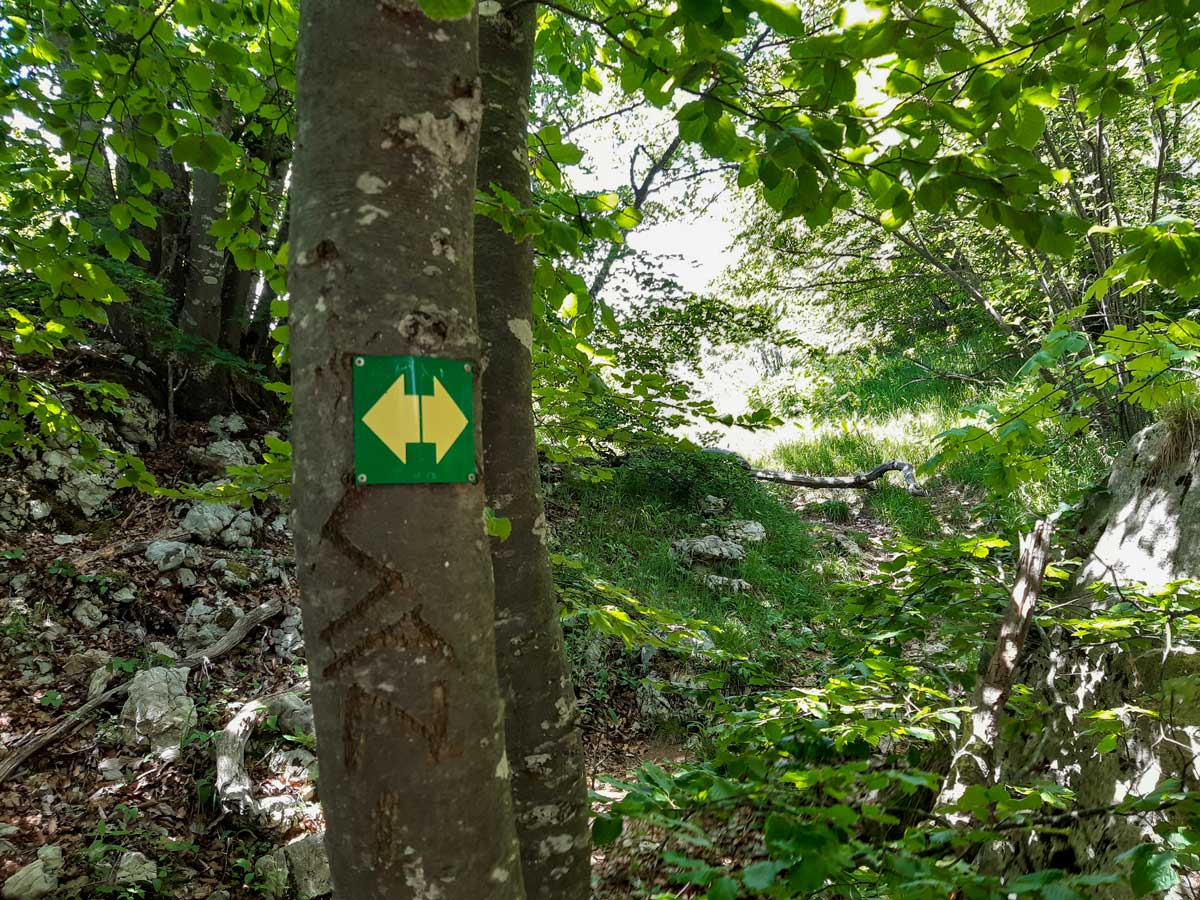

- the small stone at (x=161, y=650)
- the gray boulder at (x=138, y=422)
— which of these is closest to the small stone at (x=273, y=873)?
the small stone at (x=161, y=650)

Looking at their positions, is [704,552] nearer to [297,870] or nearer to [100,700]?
[297,870]

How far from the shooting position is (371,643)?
83cm

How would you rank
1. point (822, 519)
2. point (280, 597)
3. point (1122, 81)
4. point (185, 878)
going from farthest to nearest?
point (822, 519), point (280, 597), point (185, 878), point (1122, 81)

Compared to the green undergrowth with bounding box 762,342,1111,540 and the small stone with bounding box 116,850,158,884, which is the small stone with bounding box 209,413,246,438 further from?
the green undergrowth with bounding box 762,342,1111,540

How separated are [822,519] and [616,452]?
305 cm

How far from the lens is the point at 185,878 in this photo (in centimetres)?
259

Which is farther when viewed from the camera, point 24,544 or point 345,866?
point 24,544

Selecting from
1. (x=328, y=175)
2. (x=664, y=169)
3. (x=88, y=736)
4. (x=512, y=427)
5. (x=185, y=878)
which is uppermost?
(x=664, y=169)

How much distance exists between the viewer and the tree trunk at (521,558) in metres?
1.32

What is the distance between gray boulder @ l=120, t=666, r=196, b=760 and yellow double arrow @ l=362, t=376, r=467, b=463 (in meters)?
3.22

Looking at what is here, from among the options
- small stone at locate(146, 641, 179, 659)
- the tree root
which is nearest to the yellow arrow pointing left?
the tree root

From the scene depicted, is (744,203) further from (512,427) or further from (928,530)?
(512,427)

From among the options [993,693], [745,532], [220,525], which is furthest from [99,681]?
[745,532]

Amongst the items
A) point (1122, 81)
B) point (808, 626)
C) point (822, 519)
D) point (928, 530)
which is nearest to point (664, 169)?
point (822, 519)
